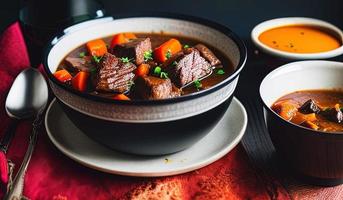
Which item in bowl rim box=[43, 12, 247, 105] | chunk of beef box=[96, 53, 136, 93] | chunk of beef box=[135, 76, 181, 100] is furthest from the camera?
chunk of beef box=[96, 53, 136, 93]

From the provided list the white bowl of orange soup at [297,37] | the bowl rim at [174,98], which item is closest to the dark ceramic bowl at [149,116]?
the bowl rim at [174,98]

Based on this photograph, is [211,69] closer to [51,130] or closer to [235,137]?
[235,137]

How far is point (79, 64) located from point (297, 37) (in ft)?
4.09

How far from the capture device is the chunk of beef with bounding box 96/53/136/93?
1907 mm

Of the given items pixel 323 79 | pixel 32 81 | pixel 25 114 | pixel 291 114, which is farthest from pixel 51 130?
pixel 323 79

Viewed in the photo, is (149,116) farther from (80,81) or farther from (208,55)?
(208,55)

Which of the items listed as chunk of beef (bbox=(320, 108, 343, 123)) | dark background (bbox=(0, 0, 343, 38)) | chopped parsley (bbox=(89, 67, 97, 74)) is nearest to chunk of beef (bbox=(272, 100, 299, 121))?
chunk of beef (bbox=(320, 108, 343, 123))

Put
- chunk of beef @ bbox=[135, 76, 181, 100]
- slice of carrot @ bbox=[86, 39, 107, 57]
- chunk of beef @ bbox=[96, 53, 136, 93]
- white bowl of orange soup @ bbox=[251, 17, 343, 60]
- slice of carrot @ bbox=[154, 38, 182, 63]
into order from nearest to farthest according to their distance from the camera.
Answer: chunk of beef @ bbox=[135, 76, 181, 100]
chunk of beef @ bbox=[96, 53, 136, 93]
slice of carrot @ bbox=[154, 38, 182, 63]
slice of carrot @ bbox=[86, 39, 107, 57]
white bowl of orange soup @ bbox=[251, 17, 343, 60]

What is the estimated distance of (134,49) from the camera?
6.72ft

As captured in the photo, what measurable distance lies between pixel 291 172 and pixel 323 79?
42 cm

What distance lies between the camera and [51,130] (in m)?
2.06

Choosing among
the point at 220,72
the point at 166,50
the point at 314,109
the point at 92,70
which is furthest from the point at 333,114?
the point at 92,70

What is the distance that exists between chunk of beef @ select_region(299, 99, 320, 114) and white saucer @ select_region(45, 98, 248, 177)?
0.25 m

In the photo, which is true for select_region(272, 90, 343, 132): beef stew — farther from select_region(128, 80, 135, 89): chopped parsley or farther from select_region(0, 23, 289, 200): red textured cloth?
select_region(128, 80, 135, 89): chopped parsley
